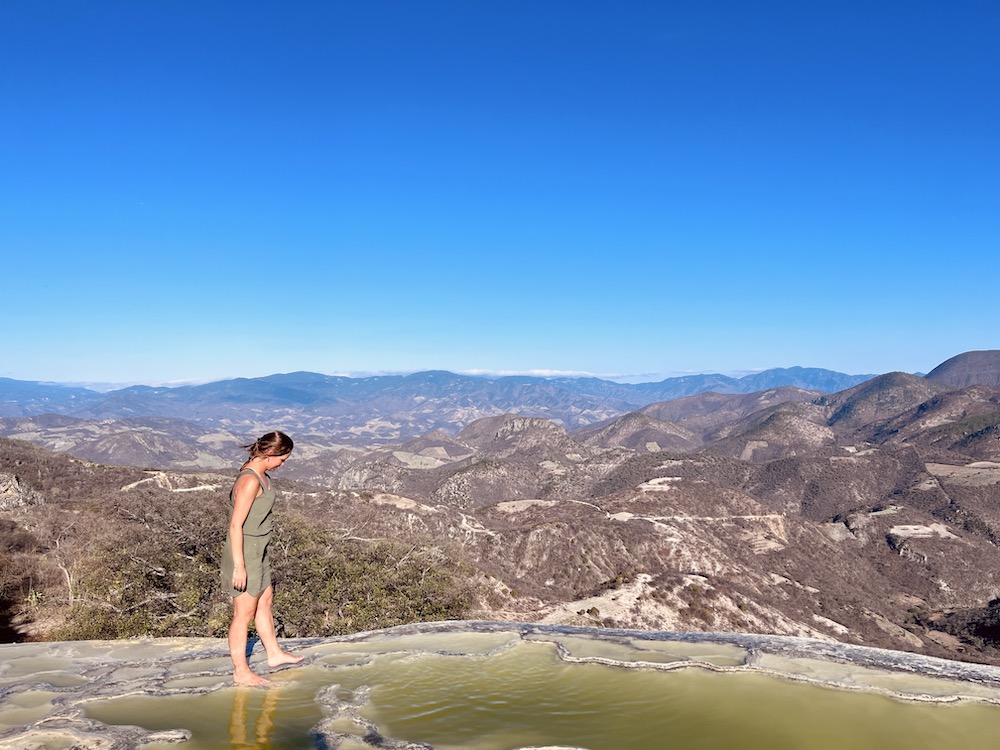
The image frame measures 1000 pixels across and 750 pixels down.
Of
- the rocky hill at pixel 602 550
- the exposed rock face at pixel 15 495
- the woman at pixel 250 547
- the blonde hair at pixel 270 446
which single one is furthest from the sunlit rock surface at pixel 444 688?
the exposed rock face at pixel 15 495

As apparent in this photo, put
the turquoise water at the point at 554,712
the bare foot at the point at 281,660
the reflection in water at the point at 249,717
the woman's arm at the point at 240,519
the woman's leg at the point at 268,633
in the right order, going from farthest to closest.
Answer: the bare foot at the point at 281,660
the woman's leg at the point at 268,633
the woman's arm at the point at 240,519
the turquoise water at the point at 554,712
the reflection in water at the point at 249,717

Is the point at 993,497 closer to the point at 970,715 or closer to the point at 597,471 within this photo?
the point at 597,471

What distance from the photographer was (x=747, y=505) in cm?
9900

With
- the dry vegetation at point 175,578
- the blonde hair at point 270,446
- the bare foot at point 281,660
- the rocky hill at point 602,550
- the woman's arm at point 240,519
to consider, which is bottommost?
the rocky hill at point 602,550

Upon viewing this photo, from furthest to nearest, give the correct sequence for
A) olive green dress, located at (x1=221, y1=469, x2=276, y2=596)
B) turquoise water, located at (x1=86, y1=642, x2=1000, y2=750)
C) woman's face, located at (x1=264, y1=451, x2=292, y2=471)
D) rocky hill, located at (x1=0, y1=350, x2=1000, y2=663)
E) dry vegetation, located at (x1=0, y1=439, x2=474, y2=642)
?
rocky hill, located at (x1=0, y1=350, x2=1000, y2=663) → dry vegetation, located at (x1=0, y1=439, x2=474, y2=642) → woman's face, located at (x1=264, y1=451, x2=292, y2=471) → olive green dress, located at (x1=221, y1=469, x2=276, y2=596) → turquoise water, located at (x1=86, y1=642, x2=1000, y2=750)

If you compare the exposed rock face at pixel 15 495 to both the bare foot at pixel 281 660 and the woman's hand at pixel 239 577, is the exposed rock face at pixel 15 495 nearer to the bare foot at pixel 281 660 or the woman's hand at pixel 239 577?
the bare foot at pixel 281 660

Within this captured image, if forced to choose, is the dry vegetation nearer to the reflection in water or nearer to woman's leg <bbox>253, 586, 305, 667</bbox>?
woman's leg <bbox>253, 586, 305, 667</bbox>

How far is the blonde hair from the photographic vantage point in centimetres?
691

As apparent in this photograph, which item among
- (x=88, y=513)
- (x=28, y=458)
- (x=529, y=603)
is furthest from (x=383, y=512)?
(x=28, y=458)

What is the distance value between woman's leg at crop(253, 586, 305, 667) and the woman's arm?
68 cm

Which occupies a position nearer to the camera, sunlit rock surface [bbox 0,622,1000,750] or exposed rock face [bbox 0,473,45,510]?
sunlit rock surface [bbox 0,622,1000,750]

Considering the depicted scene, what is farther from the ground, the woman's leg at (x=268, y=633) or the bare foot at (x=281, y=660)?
the woman's leg at (x=268, y=633)

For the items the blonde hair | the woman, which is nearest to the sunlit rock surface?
the woman

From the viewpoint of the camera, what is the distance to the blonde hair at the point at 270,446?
6.91m
